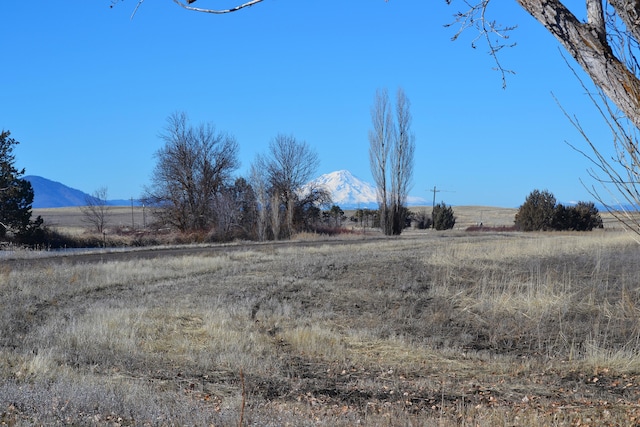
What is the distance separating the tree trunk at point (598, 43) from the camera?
11.8 feet

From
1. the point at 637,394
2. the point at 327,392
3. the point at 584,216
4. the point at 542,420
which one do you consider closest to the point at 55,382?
the point at 327,392

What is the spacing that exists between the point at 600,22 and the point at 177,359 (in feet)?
26.8

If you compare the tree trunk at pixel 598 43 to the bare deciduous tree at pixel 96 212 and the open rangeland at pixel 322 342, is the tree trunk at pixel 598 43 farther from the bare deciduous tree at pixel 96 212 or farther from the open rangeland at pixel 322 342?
the bare deciduous tree at pixel 96 212

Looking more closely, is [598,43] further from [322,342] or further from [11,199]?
[11,199]

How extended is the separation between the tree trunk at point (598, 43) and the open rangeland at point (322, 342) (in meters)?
2.78

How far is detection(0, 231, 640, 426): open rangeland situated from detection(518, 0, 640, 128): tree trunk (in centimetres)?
278

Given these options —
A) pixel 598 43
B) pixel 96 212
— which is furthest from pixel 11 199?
pixel 598 43

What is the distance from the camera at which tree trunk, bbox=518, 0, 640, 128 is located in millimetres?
3611

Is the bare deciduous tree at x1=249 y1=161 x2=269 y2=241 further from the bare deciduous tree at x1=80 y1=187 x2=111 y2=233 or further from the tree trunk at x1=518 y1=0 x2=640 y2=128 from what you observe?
the tree trunk at x1=518 y1=0 x2=640 y2=128

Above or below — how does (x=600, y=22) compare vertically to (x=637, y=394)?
above

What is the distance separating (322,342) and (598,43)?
29.1ft

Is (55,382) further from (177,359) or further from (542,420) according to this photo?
(542,420)

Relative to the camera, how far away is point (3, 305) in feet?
45.6

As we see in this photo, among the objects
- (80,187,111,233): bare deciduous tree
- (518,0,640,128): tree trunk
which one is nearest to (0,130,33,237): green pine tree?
(80,187,111,233): bare deciduous tree
